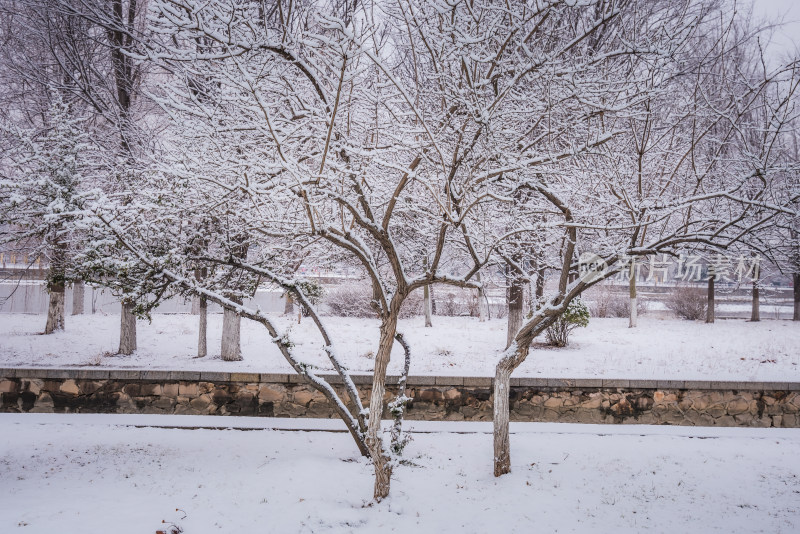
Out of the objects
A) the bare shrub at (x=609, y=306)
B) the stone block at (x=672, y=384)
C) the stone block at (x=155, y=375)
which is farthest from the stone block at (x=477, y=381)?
the bare shrub at (x=609, y=306)

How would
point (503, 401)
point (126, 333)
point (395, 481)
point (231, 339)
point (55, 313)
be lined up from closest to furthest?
point (503, 401) < point (395, 481) < point (231, 339) < point (126, 333) < point (55, 313)

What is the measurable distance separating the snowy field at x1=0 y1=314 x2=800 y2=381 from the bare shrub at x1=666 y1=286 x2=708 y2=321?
3290mm

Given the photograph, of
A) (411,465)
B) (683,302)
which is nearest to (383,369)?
(411,465)

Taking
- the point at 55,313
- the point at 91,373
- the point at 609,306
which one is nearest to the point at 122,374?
the point at 91,373

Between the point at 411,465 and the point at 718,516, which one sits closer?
the point at 718,516

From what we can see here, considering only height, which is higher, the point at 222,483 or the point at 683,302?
the point at 683,302

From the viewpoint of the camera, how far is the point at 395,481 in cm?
580

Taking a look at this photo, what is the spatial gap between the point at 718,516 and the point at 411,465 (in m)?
3.11

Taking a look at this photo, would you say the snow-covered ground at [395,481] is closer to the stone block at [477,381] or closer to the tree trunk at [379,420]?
the tree trunk at [379,420]

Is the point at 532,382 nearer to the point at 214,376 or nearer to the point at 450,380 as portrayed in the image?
the point at 450,380

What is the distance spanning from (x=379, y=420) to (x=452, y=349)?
7.30 metres

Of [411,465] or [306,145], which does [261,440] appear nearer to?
[411,465]

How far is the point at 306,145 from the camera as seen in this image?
17.4 ft

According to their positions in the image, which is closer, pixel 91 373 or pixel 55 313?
pixel 91 373
